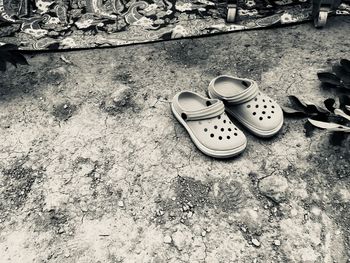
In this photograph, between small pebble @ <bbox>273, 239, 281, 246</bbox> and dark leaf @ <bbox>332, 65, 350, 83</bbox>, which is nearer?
small pebble @ <bbox>273, 239, 281, 246</bbox>

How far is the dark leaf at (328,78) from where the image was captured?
1.73m

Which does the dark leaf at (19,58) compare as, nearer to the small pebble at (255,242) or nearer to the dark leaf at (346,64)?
the small pebble at (255,242)

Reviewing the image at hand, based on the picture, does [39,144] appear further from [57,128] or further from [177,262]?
[177,262]

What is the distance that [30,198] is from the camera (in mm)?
1411

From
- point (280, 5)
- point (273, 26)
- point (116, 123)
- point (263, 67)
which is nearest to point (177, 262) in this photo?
point (116, 123)

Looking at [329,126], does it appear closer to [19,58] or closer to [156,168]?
[156,168]

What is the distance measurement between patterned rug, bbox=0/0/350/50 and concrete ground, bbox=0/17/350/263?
86 mm

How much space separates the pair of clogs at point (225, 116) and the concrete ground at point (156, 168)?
51 mm

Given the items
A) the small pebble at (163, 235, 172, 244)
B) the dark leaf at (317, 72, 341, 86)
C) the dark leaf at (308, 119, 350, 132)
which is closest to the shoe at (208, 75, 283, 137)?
the dark leaf at (308, 119, 350, 132)

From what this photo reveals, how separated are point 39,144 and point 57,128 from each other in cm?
10

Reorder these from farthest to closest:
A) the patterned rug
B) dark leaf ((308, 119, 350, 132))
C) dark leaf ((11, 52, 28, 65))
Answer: the patterned rug
dark leaf ((11, 52, 28, 65))
dark leaf ((308, 119, 350, 132))

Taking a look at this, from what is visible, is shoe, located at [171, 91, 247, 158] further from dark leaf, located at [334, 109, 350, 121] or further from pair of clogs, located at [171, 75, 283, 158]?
dark leaf, located at [334, 109, 350, 121]

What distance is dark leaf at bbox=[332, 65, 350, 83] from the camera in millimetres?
1721

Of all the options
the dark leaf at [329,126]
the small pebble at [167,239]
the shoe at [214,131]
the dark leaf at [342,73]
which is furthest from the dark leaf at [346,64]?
the small pebble at [167,239]
